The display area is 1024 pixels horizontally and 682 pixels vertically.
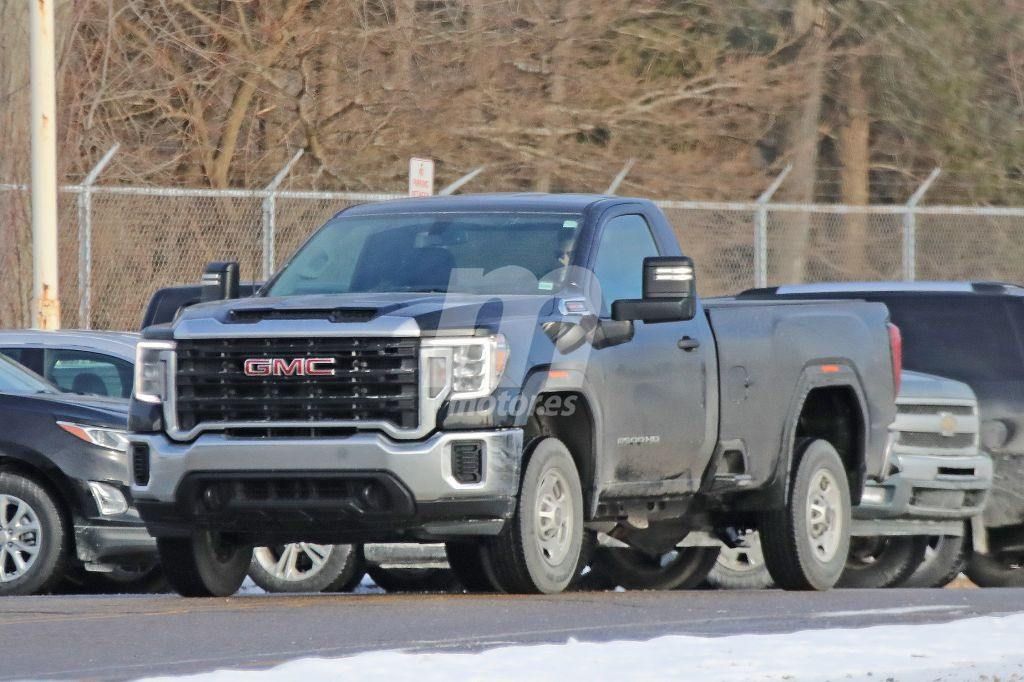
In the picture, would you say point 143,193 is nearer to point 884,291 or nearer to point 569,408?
point 884,291

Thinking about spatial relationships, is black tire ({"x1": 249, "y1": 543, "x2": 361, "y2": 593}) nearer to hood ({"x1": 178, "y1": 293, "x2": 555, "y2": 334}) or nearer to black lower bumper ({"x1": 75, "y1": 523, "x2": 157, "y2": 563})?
black lower bumper ({"x1": 75, "y1": 523, "x2": 157, "y2": 563})

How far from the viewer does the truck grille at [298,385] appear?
9438 millimetres

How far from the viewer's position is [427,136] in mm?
25766

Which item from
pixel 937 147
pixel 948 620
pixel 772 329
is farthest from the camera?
pixel 937 147

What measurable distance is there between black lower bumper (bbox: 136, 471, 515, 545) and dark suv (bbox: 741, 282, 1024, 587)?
5.05m

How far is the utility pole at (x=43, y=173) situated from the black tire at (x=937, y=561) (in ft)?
24.1

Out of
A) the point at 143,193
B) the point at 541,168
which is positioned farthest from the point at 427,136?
the point at 143,193

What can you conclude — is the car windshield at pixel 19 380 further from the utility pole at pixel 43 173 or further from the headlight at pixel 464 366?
the utility pole at pixel 43 173

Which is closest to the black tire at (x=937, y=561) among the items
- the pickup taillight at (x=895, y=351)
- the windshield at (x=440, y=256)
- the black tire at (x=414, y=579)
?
the pickup taillight at (x=895, y=351)

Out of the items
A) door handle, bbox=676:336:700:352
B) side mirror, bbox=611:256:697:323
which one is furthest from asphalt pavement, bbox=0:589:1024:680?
A: side mirror, bbox=611:256:697:323

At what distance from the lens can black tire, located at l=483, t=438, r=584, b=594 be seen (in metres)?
9.65

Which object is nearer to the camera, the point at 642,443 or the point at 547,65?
the point at 642,443

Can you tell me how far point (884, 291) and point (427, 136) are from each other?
12.3 m

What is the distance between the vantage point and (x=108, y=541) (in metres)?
11.9
